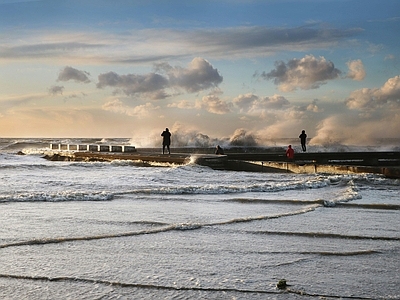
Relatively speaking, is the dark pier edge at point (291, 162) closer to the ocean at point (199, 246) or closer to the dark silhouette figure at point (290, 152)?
the dark silhouette figure at point (290, 152)

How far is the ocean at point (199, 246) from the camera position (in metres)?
4.28

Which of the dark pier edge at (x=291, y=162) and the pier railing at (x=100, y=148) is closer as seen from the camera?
the dark pier edge at (x=291, y=162)

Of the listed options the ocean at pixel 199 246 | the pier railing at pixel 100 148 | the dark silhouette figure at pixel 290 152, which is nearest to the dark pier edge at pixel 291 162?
the dark silhouette figure at pixel 290 152

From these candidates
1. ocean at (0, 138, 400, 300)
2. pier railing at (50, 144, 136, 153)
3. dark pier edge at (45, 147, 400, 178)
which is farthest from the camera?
pier railing at (50, 144, 136, 153)

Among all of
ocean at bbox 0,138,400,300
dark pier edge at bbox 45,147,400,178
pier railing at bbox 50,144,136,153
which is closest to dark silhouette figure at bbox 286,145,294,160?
dark pier edge at bbox 45,147,400,178

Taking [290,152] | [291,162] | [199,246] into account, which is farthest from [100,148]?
[199,246]

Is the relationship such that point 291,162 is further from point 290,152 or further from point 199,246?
point 199,246

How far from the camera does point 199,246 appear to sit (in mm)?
5922

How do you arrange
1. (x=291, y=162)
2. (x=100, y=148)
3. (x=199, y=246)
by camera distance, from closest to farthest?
1. (x=199, y=246)
2. (x=291, y=162)
3. (x=100, y=148)

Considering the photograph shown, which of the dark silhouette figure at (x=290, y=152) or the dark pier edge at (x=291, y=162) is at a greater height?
the dark silhouette figure at (x=290, y=152)

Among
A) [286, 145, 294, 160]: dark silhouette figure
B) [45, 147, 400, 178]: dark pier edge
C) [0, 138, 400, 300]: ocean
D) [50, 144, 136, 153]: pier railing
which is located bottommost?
[0, 138, 400, 300]: ocean

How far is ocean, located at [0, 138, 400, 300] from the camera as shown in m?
4.28

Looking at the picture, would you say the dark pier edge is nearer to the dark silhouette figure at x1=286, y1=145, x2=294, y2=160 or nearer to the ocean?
the dark silhouette figure at x1=286, y1=145, x2=294, y2=160

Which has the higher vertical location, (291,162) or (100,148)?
(100,148)
